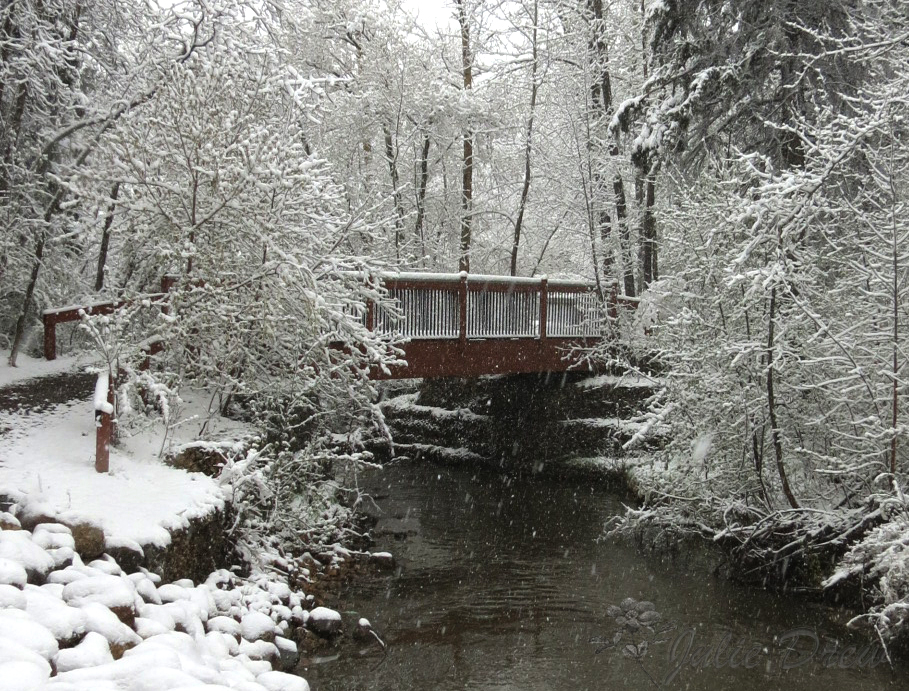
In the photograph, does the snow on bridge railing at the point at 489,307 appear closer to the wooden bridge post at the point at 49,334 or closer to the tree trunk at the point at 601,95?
the tree trunk at the point at 601,95

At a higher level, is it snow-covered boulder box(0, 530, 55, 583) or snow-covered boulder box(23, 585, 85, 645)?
snow-covered boulder box(0, 530, 55, 583)

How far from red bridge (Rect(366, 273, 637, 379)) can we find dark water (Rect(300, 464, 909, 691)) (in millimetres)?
3164

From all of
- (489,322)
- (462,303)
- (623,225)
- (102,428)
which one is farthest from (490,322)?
(102,428)

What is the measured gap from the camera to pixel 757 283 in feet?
23.2

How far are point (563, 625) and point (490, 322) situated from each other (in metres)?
7.28

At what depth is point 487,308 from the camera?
47.5ft

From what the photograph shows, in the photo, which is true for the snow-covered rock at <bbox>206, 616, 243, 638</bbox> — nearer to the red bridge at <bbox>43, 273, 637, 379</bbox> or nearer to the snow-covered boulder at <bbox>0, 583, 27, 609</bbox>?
the snow-covered boulder at <bbox>0, 583, 27, 609</bbox>

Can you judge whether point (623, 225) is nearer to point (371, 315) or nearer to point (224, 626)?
point (371, 315)

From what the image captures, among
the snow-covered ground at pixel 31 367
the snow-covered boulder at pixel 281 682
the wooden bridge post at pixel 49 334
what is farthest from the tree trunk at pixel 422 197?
the snow-covered boulder at pixel 281 682

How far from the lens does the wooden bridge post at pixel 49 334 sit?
10.2 metres

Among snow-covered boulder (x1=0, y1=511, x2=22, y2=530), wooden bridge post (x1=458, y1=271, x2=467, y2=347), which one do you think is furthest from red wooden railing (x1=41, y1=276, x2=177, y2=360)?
wooden bridge post (x1=458, y1=271, x2=467, y2=347)

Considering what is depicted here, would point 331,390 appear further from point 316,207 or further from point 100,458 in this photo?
point 100,458

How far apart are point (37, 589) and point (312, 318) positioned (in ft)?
14.1

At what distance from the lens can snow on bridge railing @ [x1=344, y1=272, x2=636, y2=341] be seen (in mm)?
13273
